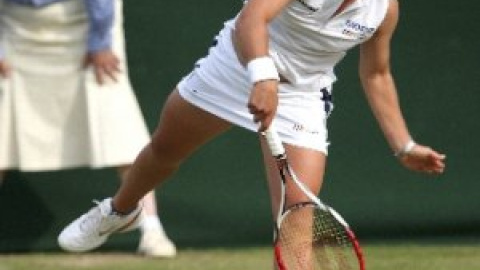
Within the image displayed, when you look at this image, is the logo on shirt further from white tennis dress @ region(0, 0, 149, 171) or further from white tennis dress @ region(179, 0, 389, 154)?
white tennis dress @ region(0, 0, 149, 171)

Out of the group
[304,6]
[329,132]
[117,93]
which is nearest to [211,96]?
[304,6]

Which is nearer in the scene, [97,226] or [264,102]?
[264,102]

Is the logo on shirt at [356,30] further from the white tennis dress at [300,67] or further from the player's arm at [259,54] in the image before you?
the player's arm at [259,54]

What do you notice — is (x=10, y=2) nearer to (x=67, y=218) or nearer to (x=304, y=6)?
(x=67, y=218)

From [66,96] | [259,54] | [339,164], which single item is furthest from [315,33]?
[339,164]

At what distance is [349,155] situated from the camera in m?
7.42

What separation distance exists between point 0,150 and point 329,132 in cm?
150

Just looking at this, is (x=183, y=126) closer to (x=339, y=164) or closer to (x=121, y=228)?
(x=121, y=228)

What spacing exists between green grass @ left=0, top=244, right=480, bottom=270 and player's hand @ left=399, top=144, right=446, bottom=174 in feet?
4.78

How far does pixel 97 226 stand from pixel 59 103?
0.96 m

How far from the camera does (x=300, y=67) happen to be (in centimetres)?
529

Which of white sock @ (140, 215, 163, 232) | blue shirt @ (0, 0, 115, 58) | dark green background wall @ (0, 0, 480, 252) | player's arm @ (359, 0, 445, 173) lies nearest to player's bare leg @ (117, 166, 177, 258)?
white sock @ (140, 215, 163, 232)

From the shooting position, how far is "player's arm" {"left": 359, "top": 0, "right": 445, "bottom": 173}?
5.32 m

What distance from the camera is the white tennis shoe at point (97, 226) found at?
20.0 feet
